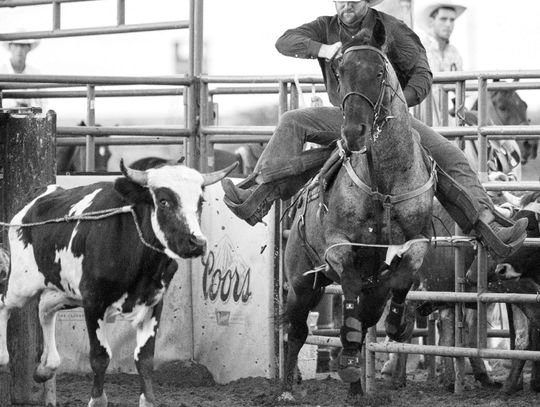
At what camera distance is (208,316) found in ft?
32.6

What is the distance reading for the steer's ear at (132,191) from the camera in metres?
8.12

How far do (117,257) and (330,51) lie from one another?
1.82m

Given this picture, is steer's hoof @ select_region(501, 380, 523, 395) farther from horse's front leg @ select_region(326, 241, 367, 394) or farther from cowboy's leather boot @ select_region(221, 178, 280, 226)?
cowboy's leather boot @ select_region(221, 178, 280, 226)

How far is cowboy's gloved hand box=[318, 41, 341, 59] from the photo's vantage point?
24.8 ft

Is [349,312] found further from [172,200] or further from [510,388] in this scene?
[510,388]

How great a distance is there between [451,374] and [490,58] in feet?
19.0

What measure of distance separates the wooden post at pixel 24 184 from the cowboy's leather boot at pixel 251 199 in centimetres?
135

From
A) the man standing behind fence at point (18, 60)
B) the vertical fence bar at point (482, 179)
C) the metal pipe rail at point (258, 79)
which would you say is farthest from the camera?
the man standing behind fence at point (18, 60)

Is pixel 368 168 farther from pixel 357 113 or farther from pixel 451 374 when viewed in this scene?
pixel 451 374

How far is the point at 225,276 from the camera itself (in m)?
9.86

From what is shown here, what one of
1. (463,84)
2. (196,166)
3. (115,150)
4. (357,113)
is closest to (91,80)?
(196,166)

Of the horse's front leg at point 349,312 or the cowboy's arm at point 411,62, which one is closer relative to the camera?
the horse's front leg at point 349,312

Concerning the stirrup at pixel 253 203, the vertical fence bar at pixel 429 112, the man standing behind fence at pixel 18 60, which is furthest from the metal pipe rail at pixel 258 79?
the man standing behind fence at pixel 18 60

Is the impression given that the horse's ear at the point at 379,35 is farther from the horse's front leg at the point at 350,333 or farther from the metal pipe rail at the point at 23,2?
the metal pipe rail at the point at 23,2
